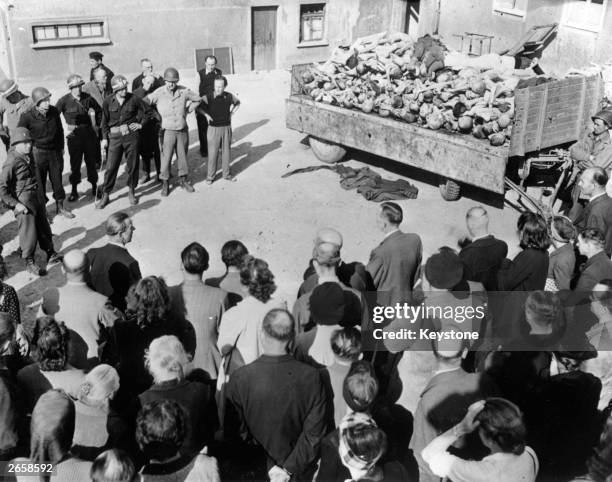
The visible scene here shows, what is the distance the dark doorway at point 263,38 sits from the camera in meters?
18.5

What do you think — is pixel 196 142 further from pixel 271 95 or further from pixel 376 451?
pixel 376 451

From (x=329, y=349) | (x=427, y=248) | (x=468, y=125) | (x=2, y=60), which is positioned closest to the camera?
(x=329, y=349)

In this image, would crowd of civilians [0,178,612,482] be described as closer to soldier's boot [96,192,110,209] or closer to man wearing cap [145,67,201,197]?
soldier's boot [96,192,110,209]

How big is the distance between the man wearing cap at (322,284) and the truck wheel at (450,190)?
5.43 m

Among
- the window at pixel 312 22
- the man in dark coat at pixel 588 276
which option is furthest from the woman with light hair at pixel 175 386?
the window at pixel 312 22

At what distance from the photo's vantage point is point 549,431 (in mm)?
4926

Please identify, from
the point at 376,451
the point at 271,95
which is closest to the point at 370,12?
the point at 271,95

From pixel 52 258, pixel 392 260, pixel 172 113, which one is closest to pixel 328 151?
pixel 172 113

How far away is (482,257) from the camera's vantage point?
6227mm

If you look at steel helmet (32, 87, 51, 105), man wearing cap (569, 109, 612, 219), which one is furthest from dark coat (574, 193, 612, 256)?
steel helmet (32, 87, 51, 105)

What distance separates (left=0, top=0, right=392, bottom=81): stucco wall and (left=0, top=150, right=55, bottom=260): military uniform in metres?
8.78

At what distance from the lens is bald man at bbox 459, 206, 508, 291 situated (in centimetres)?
621

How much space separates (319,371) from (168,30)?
14544 millimetres

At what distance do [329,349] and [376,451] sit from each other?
135cm
